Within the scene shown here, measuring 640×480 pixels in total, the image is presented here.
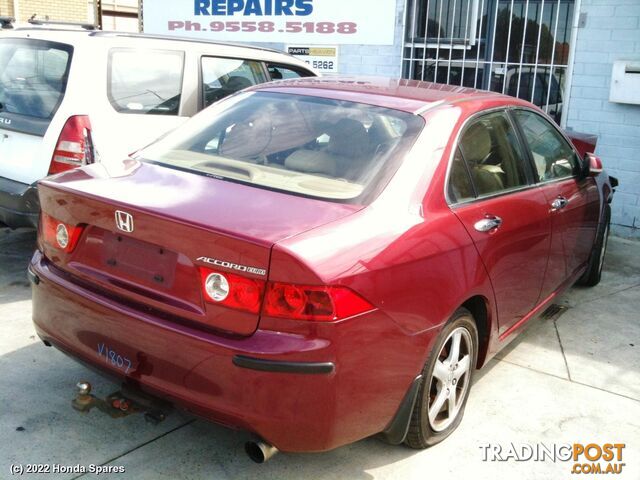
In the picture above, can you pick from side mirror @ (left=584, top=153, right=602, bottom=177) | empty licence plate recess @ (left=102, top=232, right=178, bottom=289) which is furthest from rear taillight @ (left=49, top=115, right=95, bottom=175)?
side mirror @ (left=584, top=153, right=602, bottom=177)

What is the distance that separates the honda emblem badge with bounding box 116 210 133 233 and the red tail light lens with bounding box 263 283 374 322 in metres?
0.66

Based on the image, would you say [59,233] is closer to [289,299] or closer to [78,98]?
[289,299]

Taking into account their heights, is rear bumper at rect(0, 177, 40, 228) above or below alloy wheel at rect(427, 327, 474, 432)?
above

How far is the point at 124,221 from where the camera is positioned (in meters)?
2.75

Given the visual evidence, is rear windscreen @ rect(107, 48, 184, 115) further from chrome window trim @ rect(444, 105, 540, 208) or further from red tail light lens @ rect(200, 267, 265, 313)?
red tail light lens @ rect(200, 267, 265, 313)

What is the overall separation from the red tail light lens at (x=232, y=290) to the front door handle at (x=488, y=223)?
1.22 m

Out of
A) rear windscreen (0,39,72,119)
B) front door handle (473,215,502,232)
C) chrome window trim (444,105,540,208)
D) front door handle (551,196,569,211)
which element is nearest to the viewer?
chrome window trim (444,105,540,208)

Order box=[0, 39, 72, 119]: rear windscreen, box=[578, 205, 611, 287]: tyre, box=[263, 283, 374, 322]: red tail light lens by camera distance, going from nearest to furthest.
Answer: box=[263, 283, 374, 322]: red tail light lens
box=[0, 39, 72, 119]: rear windscreen
box=[578, 205, 611, 287]: tyre

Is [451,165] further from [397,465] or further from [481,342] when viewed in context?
[397,465]

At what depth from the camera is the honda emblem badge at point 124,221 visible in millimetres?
2727

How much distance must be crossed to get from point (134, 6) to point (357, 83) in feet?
61.6

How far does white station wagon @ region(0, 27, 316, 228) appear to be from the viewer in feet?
15.8

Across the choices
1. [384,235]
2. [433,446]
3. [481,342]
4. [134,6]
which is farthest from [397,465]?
[134,6]

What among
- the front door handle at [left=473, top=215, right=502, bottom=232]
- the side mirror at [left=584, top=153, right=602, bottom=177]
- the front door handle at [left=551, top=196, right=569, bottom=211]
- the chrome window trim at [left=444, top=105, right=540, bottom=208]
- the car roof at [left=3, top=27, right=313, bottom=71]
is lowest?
the front door handle at [left=551, top=196, right=569, bottom=211]
